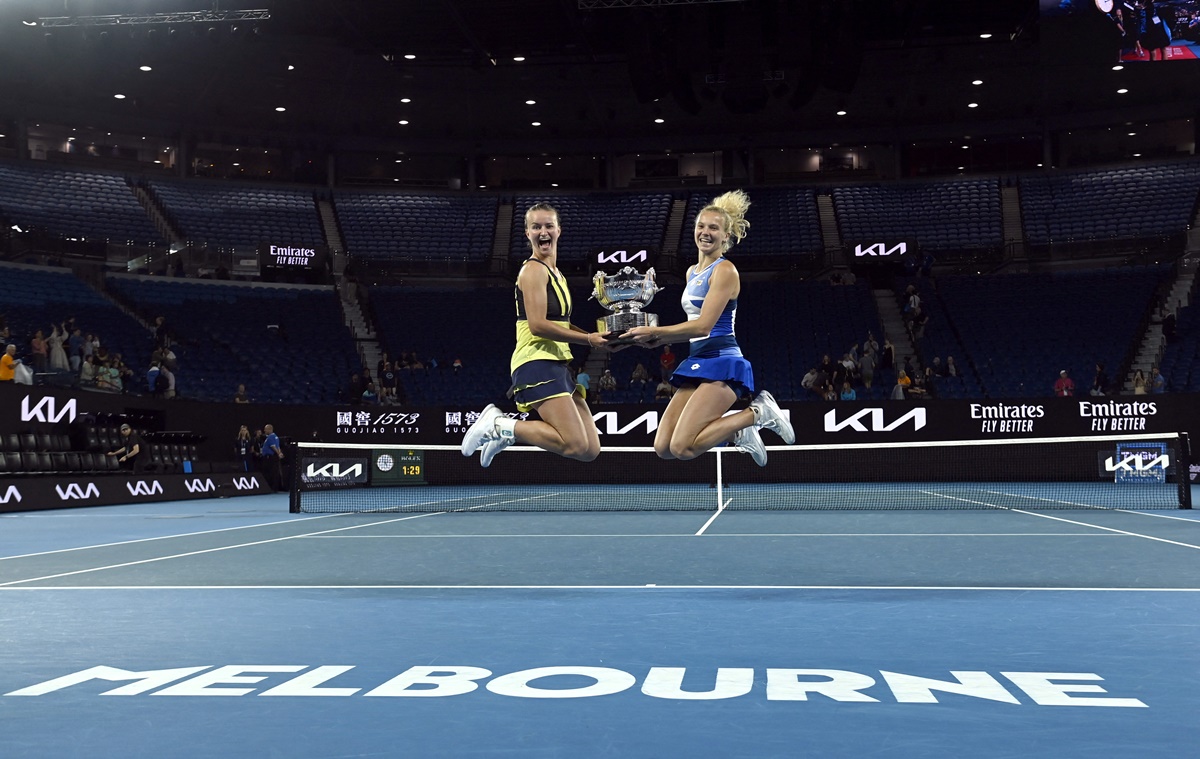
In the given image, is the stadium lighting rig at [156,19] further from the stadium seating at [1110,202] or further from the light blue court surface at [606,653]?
the stadium seating at [1110,202]

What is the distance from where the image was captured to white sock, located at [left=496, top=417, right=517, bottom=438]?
4.70m

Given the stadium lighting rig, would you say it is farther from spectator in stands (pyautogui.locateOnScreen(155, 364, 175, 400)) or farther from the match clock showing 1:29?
the match clock showing 1:29

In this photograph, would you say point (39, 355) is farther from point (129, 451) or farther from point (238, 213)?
point (238, 213)

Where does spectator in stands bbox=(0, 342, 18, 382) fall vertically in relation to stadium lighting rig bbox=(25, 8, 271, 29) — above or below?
below

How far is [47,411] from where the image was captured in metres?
24.5

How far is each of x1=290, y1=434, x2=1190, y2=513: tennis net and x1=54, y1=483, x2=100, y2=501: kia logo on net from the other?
178 inches

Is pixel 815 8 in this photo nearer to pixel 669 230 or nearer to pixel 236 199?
pixel 669 230

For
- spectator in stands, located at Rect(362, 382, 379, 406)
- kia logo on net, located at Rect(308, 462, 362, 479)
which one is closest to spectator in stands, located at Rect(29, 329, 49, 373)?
kia logo on net, located at Rect(308, 462, 362, 479)

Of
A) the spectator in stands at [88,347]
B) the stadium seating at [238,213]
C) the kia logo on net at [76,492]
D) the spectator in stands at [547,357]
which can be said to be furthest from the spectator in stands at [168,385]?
the spectator in stands at [547,357]

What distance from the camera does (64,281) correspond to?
38250 millimetres

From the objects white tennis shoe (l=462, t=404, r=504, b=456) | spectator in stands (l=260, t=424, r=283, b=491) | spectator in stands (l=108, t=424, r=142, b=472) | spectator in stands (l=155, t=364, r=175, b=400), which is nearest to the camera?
white tennis shoe (l=462, t=404, r=504, b=456)

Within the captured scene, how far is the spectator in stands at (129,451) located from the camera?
84.6 ft

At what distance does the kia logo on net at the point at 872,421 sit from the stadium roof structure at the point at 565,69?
1079 centimetres

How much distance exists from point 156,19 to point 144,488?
605 inches
